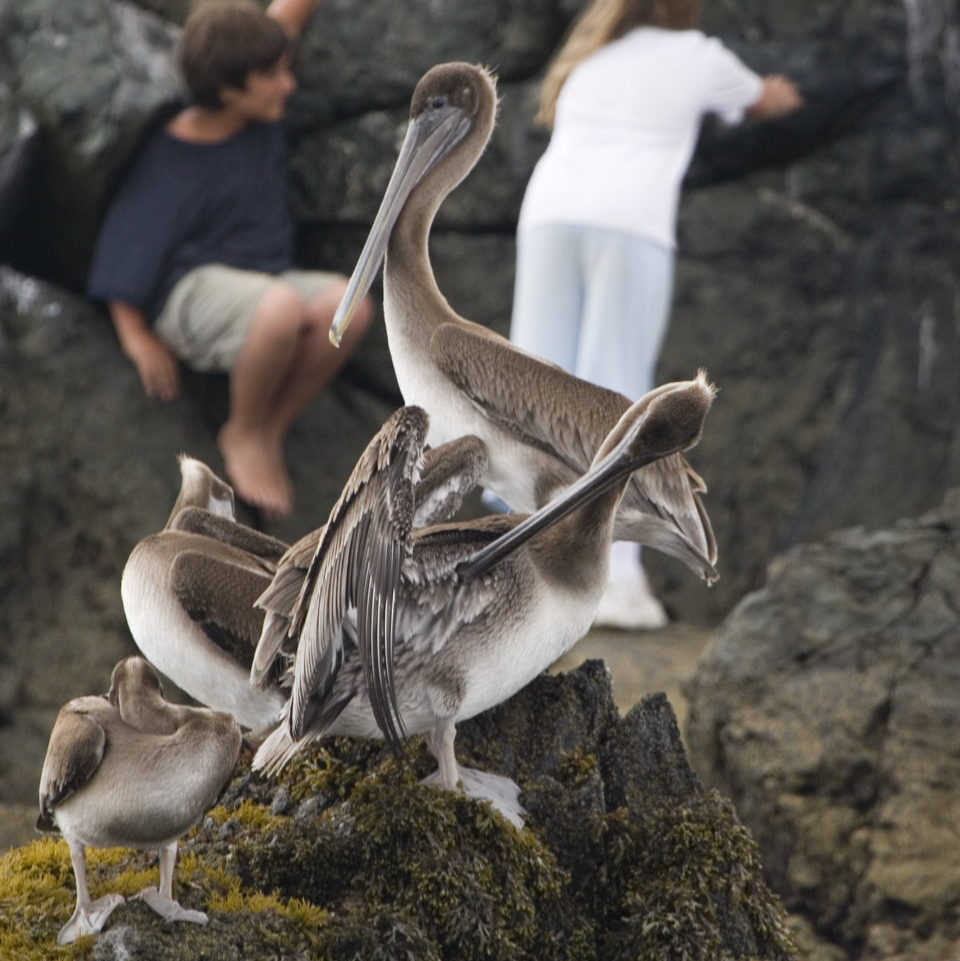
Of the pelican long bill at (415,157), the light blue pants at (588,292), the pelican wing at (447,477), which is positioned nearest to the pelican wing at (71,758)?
the pelican wing at (447,477)

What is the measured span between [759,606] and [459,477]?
2.41 m

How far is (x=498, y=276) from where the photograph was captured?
8.35 m

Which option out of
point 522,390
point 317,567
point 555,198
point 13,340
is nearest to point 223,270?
point 13,340

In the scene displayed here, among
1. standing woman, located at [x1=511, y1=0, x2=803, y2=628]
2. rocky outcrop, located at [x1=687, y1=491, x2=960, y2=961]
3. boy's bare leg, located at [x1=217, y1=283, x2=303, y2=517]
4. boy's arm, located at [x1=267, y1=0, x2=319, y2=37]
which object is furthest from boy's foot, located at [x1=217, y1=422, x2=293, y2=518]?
rocky outcrop, located at [x1=687, y1=491, x2=960, y2=961]

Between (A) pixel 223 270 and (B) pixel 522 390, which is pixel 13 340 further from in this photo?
(B) pixel 522 390

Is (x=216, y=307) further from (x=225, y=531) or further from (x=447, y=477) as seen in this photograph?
(x=447, y=477)

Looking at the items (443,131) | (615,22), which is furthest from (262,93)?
(443,131)

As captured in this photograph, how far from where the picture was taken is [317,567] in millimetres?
2850

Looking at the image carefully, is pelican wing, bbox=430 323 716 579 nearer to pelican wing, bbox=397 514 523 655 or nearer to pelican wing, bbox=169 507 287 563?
pelican wing, bbox=169 507 287 563

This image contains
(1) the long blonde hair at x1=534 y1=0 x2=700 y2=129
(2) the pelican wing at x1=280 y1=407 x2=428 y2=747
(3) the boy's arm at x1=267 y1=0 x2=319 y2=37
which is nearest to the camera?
(2) the pelican wing at x1=280 y1=407 x2=428 y2=747

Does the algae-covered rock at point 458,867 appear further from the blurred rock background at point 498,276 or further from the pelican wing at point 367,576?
the blurred rock background at point 498,276

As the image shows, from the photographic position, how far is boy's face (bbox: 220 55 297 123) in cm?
694

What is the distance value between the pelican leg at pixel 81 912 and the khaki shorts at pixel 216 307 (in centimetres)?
444

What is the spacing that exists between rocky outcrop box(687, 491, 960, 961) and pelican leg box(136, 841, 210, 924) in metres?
2.63
